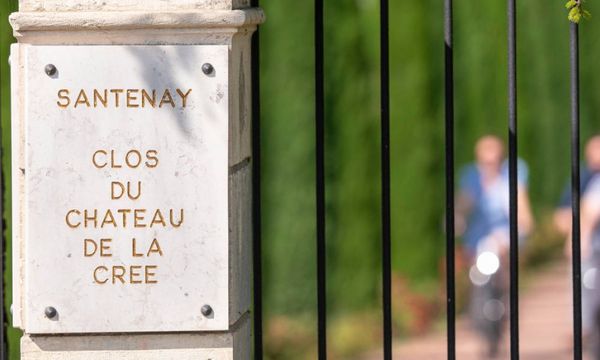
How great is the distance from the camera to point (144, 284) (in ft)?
13.3

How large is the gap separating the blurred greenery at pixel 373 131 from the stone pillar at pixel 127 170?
275 inches

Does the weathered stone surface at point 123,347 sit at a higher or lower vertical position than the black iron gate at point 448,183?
lower

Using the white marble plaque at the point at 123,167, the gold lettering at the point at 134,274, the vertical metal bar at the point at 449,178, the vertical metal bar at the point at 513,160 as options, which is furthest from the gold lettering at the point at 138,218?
the vertical metal bar at the point at 513,160

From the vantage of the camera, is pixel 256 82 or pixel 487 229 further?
pixel 487 229

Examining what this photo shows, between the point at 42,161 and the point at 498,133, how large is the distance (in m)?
9.17

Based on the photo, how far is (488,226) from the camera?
1122 cm

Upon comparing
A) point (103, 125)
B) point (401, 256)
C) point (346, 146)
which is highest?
point (103, 125)

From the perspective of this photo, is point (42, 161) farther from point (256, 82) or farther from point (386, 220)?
point (386, 220)

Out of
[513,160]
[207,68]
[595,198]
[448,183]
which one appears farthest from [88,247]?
[595,198]

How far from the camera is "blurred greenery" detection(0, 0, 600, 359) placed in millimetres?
11586

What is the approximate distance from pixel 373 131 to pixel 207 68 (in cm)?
808

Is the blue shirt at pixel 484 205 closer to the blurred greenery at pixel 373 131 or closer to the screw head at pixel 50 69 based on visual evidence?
the blurred greenery at pixel 373 131

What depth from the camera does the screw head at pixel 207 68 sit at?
13.2ft

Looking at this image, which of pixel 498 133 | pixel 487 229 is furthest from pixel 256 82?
pixel 498 133
